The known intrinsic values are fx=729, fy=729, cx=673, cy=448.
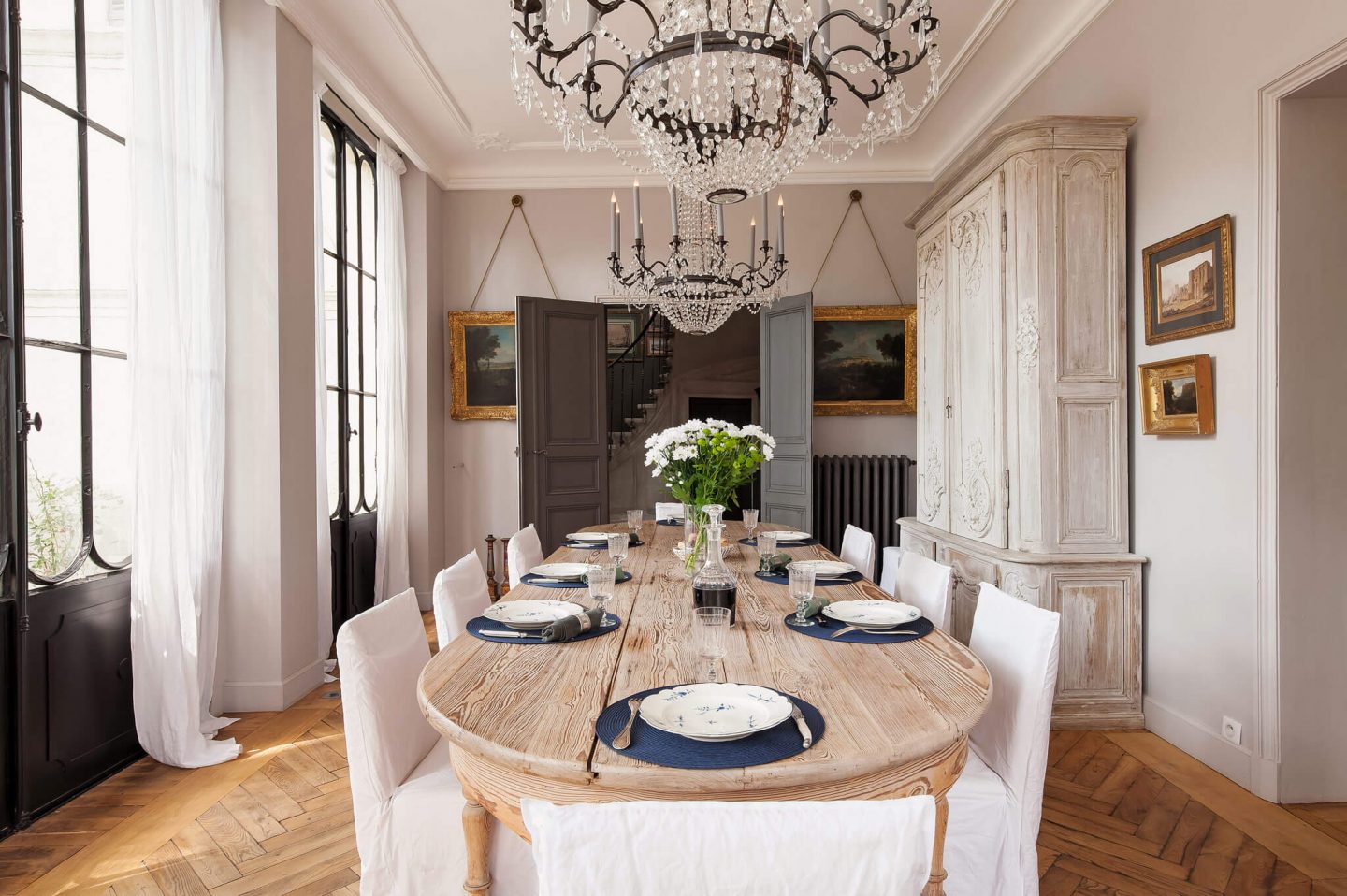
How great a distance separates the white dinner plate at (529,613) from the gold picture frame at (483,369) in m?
3.80

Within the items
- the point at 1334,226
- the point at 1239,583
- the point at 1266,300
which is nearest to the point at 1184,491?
the point at 1239,583

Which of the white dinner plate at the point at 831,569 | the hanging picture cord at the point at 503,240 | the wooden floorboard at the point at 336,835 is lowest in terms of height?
the wooden floorboard at the point at 336,835

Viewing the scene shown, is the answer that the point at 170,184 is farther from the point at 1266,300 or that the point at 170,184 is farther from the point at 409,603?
the point at 1266,300

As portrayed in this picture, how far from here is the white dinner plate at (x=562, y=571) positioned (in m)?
2.53

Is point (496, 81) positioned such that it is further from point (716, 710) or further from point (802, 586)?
point (716, 710)

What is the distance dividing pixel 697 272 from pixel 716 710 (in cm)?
344

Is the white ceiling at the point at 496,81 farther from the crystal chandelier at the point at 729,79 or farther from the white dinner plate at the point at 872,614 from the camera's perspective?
the white dinner plate at the point at 872,614

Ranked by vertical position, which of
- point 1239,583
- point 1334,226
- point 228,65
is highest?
point 228,65

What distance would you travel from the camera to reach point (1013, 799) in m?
1.62

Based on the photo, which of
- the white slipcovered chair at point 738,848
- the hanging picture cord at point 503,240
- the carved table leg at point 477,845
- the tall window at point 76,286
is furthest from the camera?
the hanging picture cord at point 503,240

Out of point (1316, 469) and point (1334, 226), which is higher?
point (1334, 226)

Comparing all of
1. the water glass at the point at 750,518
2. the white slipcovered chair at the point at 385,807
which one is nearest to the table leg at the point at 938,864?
the white slipcovered chair at the point at 385,807

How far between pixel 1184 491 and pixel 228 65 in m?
4.56

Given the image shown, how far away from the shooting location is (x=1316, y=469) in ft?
8.11
